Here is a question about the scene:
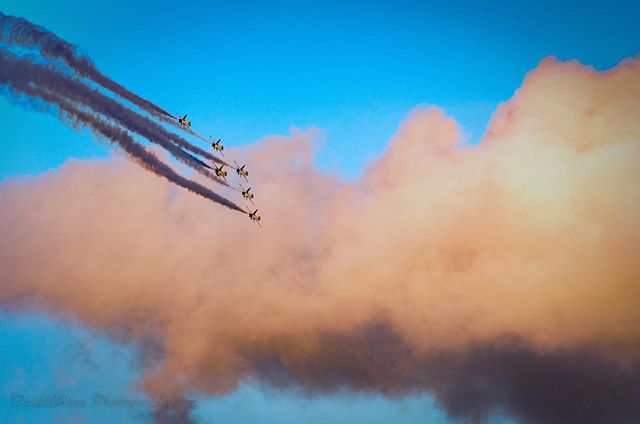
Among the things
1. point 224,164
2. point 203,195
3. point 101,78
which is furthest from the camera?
point 224,164

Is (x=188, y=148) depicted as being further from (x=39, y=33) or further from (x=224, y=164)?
(x=39, y=33)

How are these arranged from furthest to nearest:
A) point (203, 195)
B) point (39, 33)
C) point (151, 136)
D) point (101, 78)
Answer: point (203, 195), point (151, 136), point (101, 78), point (39, 33)

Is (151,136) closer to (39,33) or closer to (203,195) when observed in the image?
(203,195)

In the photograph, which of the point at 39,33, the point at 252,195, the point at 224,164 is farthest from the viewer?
the point at 252,195

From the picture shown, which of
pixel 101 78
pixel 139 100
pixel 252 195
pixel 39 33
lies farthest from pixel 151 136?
pixel 252 195

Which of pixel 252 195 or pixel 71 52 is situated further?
pixel 252 195

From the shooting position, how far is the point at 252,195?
64.6m

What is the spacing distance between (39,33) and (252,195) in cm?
3065

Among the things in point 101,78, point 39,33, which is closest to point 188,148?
point 101,78

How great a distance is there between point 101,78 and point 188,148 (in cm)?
1023

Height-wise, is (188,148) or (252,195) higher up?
(252,195)

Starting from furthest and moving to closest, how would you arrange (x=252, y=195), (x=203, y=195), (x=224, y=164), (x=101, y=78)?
1. (x=252, y=195)
2. (x=224, y=164)
3. (x=203, y=195)
4. (x=101, y=78)

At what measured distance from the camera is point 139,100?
43969 millimetres

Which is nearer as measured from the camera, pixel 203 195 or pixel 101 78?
pixel 101 78
